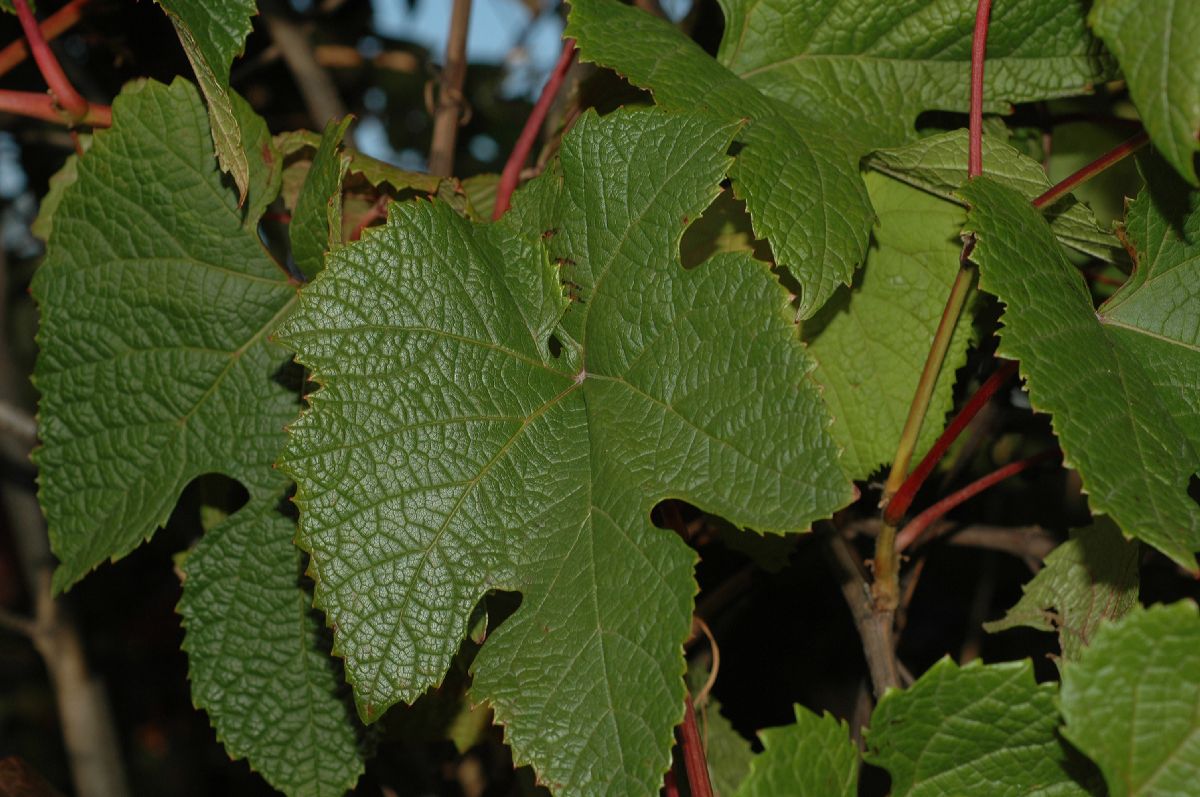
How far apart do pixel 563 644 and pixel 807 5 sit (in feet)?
2.27

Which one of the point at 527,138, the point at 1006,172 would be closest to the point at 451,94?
the point at 527,138

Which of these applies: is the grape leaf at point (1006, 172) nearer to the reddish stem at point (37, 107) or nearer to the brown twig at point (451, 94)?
the brown twig at point (451, 94)

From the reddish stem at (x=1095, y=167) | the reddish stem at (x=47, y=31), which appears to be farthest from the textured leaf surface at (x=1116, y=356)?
the reddish stem at (x=47, y=31)

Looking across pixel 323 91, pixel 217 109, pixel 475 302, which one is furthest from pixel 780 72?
pixel 323 91

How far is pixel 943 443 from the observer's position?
956 millimetres

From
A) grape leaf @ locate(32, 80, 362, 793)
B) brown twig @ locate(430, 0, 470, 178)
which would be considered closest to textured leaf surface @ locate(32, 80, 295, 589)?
grape leaf @ locate(32, 80, 362, 793)

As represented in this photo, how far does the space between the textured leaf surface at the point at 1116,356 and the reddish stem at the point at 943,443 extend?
3.0 inches

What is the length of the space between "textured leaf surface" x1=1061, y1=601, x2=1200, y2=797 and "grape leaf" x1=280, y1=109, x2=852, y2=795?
216 millimetres

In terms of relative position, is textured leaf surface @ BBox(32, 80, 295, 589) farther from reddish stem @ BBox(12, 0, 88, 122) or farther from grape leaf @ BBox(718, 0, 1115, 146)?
grape leaf @ BBox(718, 0, 1115, 146)

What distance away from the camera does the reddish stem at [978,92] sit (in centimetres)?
97

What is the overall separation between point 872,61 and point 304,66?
0.98 m

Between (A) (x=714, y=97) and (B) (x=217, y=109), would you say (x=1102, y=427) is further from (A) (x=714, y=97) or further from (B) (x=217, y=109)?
(B) (x=217, y=109)

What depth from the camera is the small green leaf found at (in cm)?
100

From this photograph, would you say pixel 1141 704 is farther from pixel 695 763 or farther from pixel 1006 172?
pixel 1006 172
